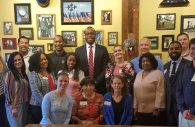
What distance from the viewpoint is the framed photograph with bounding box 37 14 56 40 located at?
4.48 meters

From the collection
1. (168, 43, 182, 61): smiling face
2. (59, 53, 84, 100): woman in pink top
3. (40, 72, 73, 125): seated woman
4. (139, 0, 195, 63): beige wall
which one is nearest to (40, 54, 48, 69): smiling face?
(59, 53, 84, 100): woman in pink top

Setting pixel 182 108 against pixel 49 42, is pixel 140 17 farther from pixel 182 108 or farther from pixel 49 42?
pixel 182 108

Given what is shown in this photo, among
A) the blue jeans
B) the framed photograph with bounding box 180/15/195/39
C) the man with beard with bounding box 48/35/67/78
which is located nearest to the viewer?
the blue jeans

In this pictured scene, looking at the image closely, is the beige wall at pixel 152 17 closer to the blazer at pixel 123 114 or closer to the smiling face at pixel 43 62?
the blazer at pixel 123 114

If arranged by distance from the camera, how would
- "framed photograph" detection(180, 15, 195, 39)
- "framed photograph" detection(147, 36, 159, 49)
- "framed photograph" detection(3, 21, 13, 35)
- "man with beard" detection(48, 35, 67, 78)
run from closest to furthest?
"man with beard" detection(48, 35, 67, 78), "framed photograph" detection(180, 15, 195, 39), "framed photograph" detection(147, 36, 159, 49), "framed photograph" detection(3, 21, 13, 35)

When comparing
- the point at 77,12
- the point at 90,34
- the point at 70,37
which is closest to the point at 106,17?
the point at 77,12

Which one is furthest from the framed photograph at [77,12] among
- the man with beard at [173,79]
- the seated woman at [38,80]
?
the man with beard at [173,79]

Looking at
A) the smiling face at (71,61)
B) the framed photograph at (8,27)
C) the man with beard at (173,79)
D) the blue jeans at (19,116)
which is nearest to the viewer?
the man with beard at (173,79)

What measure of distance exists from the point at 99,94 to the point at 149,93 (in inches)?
23.0

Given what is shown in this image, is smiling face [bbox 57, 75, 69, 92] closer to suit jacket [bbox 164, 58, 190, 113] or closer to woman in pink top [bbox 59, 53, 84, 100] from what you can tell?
woman in pink top [bbox 59, 53, 84, 100]

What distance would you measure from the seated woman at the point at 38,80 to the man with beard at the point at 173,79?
4.43 feet

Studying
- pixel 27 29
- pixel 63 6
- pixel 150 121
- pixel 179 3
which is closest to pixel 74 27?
pixel 63 6

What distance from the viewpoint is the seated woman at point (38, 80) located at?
3.12 meters

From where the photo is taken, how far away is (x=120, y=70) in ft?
10.9
